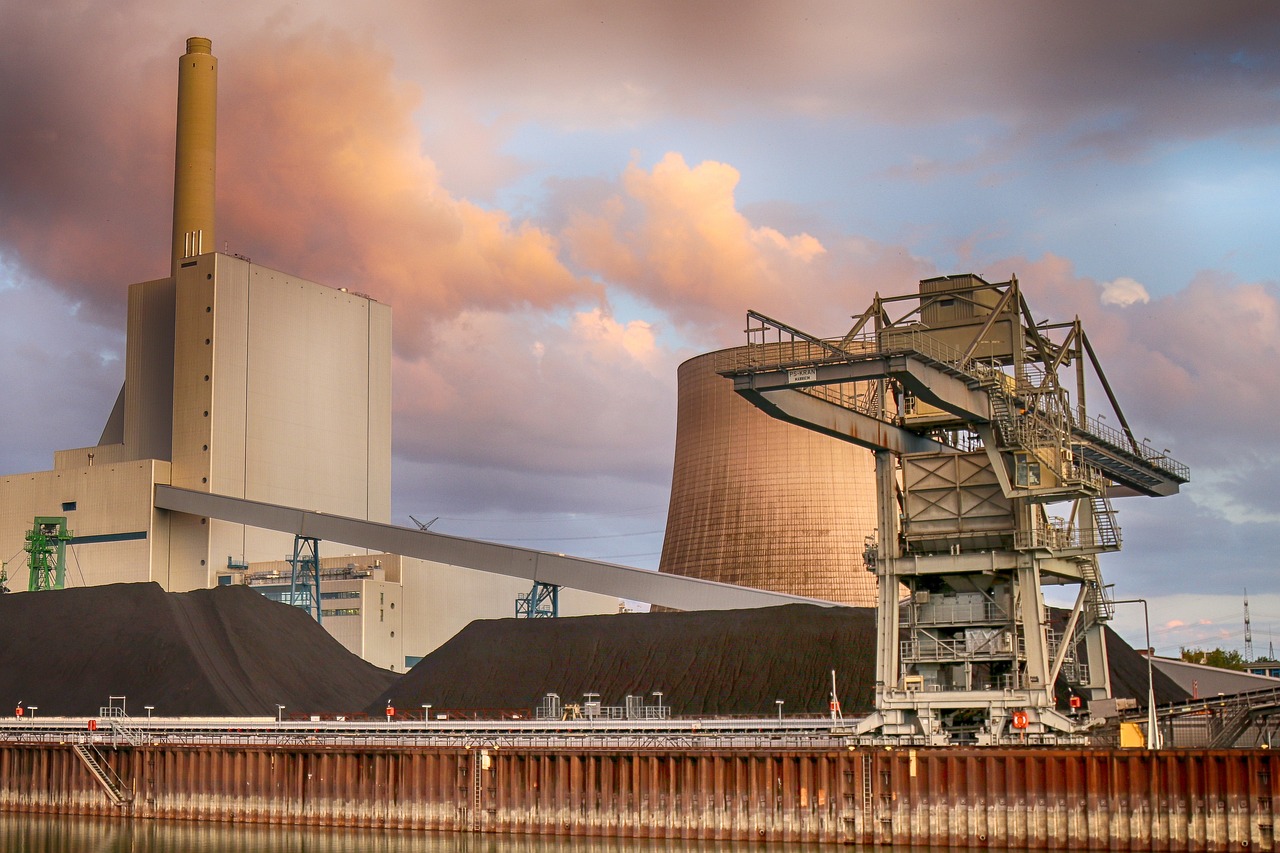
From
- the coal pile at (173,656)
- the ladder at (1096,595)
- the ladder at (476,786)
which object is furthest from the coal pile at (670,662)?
the ladder at (476,786)

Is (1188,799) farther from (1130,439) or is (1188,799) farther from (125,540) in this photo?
(125,540)

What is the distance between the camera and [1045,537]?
3803 centimetres

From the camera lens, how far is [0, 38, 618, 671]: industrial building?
3110 inches

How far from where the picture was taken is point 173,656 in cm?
6150

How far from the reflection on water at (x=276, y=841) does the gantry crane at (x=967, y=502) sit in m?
5.86

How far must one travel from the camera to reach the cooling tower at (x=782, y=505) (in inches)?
2420

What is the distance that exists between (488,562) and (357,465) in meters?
18.0

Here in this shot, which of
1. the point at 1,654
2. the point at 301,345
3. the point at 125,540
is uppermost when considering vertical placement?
the point at 301,345

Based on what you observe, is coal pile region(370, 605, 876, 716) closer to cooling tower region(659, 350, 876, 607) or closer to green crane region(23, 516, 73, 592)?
cooling tower region(659, 350, 876, 607)

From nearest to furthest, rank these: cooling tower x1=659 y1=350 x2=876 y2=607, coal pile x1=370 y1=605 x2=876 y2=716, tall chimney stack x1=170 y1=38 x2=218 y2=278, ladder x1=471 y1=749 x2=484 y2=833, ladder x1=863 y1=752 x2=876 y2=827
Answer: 1. ladder x1=863 y1=752 x2=876 y2=827
2. ladder x1=471 y1=749 x2=484 y2=833
3. coal pile x1=370 y1=605 x2=876 y2=716
4. cooling tower x1=659 y1=350 x2=876 y2=607
5. tall chimney stack x1=170 y1=38 x2=218 y2=278

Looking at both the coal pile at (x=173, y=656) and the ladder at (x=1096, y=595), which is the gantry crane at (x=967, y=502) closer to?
the ladder at (x=1096, y=595)

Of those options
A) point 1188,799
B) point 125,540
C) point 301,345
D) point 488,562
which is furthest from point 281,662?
point 1188,799

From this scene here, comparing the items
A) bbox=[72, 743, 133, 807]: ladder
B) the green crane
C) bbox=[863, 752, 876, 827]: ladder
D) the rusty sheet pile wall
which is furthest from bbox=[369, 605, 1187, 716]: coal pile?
the green crane

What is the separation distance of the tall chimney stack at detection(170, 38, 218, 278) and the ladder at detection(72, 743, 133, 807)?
4367 cm
